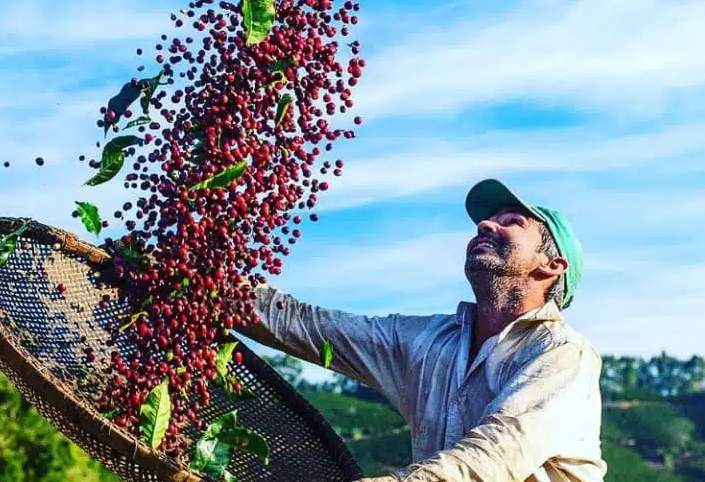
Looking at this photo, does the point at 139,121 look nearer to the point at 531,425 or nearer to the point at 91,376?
the point at 91,376

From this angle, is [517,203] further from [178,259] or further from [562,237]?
[178,259]

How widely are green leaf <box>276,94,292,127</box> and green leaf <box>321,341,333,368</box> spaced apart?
0.74 meters

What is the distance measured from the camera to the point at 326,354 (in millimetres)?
3846

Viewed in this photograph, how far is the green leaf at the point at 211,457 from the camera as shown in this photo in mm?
3225

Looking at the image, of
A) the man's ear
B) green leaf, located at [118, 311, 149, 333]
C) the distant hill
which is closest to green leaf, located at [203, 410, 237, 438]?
green leaf, located at [118, 311, 149, 333]

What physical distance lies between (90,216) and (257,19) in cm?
69

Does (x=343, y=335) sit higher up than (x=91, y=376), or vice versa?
(x=343, y=335)

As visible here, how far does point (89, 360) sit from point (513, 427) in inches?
45.0

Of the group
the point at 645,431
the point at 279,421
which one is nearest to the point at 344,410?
the point at 645,431

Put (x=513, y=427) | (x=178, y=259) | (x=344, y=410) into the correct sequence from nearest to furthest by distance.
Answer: (x=513, y=427), (x=178, y=259), (x=344, y=410)

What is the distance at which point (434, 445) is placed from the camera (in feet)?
12.0

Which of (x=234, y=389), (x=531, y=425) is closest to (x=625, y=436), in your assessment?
(x=234, y=389)

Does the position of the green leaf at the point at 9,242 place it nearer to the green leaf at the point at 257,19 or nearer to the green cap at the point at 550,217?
the green leaf at the point at 257,19

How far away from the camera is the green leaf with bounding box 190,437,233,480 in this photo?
3.22 meters
